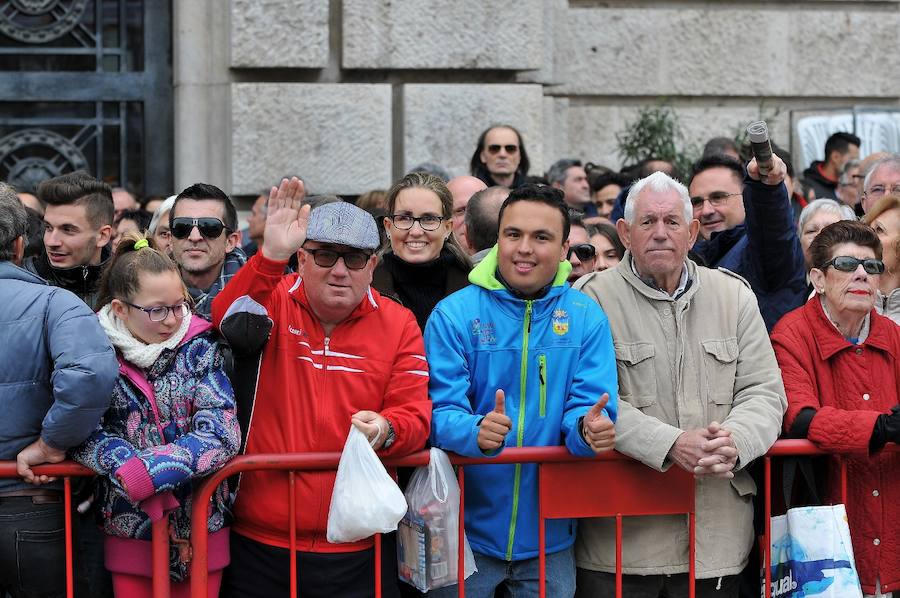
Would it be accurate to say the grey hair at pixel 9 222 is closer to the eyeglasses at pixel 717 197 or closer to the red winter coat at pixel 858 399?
the red winter coat at pixel 858 399

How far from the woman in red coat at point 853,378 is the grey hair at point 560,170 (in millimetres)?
3279

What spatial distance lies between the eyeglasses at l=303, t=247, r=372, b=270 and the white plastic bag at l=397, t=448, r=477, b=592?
581 millimetres

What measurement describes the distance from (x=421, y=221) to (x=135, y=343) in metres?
1.24

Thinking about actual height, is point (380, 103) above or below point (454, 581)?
above

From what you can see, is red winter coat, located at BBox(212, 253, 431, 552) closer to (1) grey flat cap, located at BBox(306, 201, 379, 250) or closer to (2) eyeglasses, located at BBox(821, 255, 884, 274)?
(1) grey flat cap, located at BBox(306, 201, 379, 250)

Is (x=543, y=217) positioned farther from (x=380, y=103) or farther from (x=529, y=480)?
(x=380, y=103)

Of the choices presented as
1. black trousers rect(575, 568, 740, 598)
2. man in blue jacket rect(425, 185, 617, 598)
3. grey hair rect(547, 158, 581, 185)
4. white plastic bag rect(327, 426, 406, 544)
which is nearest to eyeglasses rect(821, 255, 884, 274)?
man in blue jacket rect(425, 185, 617, 598)

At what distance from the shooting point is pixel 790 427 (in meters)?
3.96

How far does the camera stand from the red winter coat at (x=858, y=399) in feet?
13.1

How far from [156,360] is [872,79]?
6.17m

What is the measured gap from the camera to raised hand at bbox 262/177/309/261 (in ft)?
11.5

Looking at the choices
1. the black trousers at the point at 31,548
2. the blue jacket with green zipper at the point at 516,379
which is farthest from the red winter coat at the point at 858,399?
the black trousers at the point at 31,548

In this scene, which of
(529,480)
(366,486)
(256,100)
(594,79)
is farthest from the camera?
(594,79)

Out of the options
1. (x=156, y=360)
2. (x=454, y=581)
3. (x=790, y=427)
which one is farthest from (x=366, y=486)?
(x=790, y=427)
